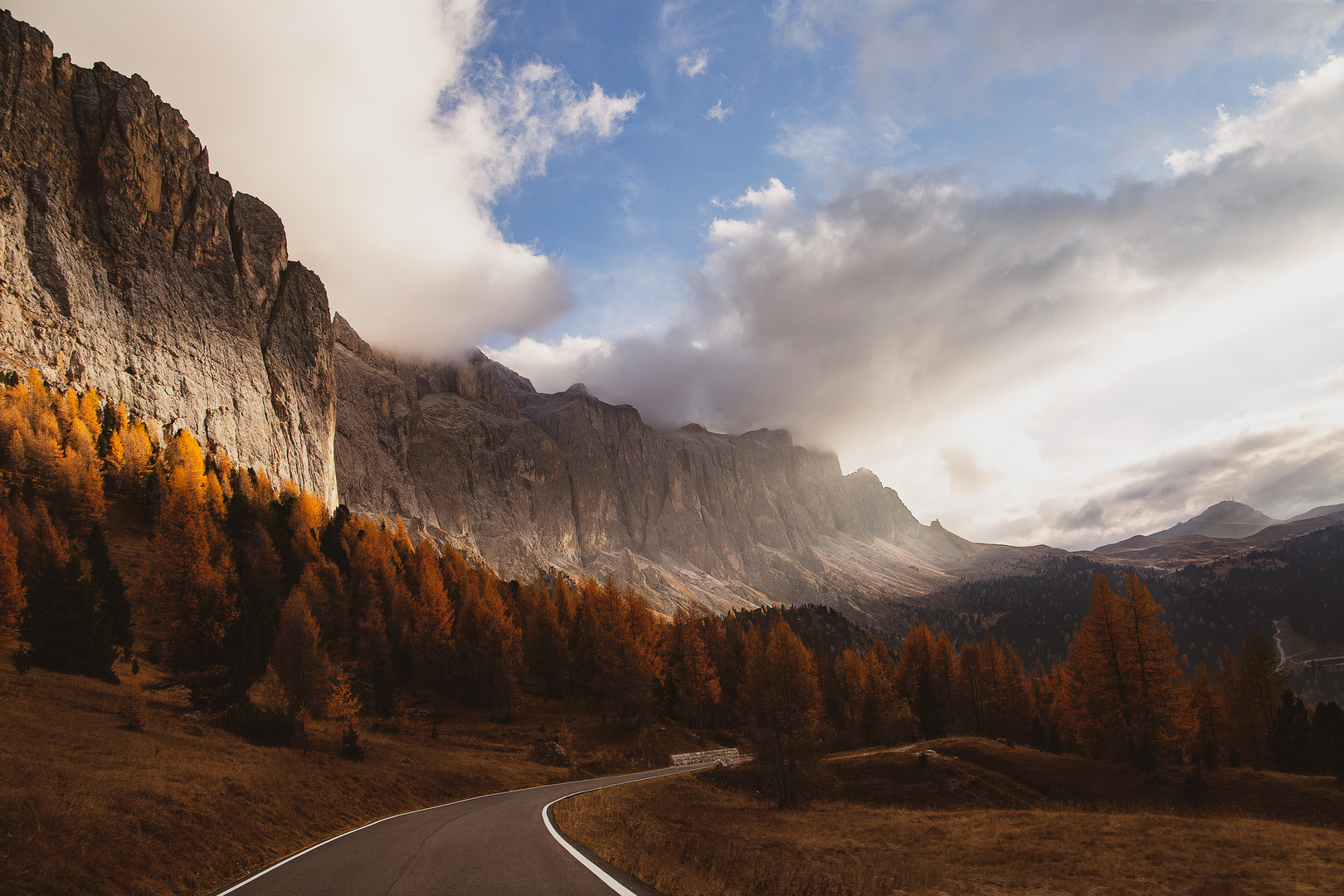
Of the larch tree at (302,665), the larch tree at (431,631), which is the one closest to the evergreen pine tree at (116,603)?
the larch tree at (302,665)

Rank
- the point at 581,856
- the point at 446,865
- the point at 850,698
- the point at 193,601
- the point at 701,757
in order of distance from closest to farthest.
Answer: the point at 446,865 < the point at 581,856 < the point at 193,601 < the point at 701,757 < the point at 850,698

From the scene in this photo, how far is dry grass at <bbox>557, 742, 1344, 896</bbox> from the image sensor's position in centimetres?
1306

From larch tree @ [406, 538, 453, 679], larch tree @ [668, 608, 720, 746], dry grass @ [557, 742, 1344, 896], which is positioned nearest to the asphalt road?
dry grass @ [557, 742, 1344, 896]

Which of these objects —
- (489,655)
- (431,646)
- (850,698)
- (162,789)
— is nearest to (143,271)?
(431,646)

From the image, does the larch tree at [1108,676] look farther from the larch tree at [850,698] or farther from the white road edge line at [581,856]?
the white road edge line at [581,856]

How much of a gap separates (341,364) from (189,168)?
234 ft

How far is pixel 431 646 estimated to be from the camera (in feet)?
209

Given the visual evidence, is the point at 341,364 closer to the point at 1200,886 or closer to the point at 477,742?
the point at 477,742

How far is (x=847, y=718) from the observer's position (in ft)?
234

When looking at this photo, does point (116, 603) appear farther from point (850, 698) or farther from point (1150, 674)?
point (850, 698)


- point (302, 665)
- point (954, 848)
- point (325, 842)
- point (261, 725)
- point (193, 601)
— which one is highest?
point (193, 601)

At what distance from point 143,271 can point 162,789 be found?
125 m

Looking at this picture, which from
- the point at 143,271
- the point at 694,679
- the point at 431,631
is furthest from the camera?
the point at 143,271

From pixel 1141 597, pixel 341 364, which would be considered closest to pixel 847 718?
pixel 1141 597
